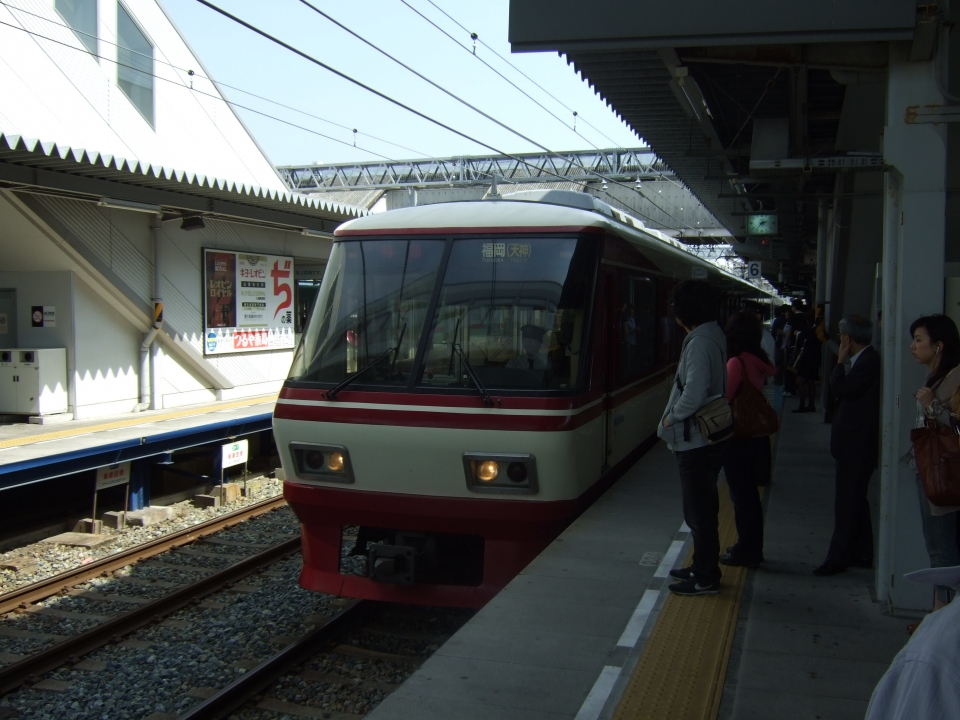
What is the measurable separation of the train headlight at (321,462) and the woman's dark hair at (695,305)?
232 centimetres

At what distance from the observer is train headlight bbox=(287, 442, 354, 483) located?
223 inches

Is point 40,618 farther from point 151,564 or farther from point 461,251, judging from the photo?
point 461,251

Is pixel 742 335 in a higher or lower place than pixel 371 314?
lower

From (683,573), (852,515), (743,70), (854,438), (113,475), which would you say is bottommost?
(113,475)

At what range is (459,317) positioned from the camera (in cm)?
563

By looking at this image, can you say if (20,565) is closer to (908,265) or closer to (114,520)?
(114,520)

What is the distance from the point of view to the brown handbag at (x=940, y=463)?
3.57 m

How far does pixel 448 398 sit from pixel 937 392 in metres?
2.75

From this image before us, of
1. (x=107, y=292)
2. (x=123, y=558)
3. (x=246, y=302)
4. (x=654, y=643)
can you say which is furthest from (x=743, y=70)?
(x=246, y=302)

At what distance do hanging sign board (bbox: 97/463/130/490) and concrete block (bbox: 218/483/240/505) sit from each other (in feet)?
3.90

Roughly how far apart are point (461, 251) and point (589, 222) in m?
0.87

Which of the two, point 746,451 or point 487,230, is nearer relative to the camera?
point 746,451

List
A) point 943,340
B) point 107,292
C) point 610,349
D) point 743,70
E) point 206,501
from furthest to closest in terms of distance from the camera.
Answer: point 107,292
point 206,501
point 743,70
point 610,349
point 943,340

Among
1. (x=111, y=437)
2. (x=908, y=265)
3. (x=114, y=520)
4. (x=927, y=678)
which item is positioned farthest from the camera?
(x=111, y=437)
